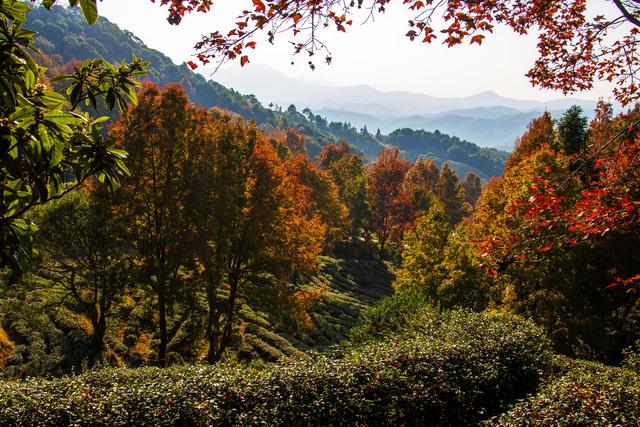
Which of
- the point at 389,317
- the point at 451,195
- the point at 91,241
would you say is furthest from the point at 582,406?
the point at 451,195

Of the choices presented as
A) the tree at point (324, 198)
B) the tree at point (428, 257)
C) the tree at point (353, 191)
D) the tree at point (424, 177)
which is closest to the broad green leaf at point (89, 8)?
the tree at point (428, 257)

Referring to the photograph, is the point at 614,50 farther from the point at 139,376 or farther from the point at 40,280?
the point at 40,280

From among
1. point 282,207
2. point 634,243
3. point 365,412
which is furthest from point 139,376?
point 634,243

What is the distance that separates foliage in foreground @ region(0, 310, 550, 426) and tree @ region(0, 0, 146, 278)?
766 centimetres

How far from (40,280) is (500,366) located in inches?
1001

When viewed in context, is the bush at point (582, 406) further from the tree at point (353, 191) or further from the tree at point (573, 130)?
the tree at point (353, 191)

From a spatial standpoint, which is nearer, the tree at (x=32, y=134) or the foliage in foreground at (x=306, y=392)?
the tree at (x=32, y=134)

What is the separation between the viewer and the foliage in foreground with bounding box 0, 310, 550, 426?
948cm

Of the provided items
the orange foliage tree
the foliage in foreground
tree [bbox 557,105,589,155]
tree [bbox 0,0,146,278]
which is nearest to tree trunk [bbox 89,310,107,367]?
the orange foliage tree

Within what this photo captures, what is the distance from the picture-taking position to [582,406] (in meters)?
9.69

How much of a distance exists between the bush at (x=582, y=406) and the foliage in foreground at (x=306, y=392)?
131 centimetres

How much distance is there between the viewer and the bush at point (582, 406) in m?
9.30

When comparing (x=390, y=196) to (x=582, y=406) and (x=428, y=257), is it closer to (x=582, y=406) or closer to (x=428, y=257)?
(x=428, y=257)

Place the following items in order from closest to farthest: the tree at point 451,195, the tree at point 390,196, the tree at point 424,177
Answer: the tree at point 390,196 < the tree at point 451,195 < the tree at point 424,177
